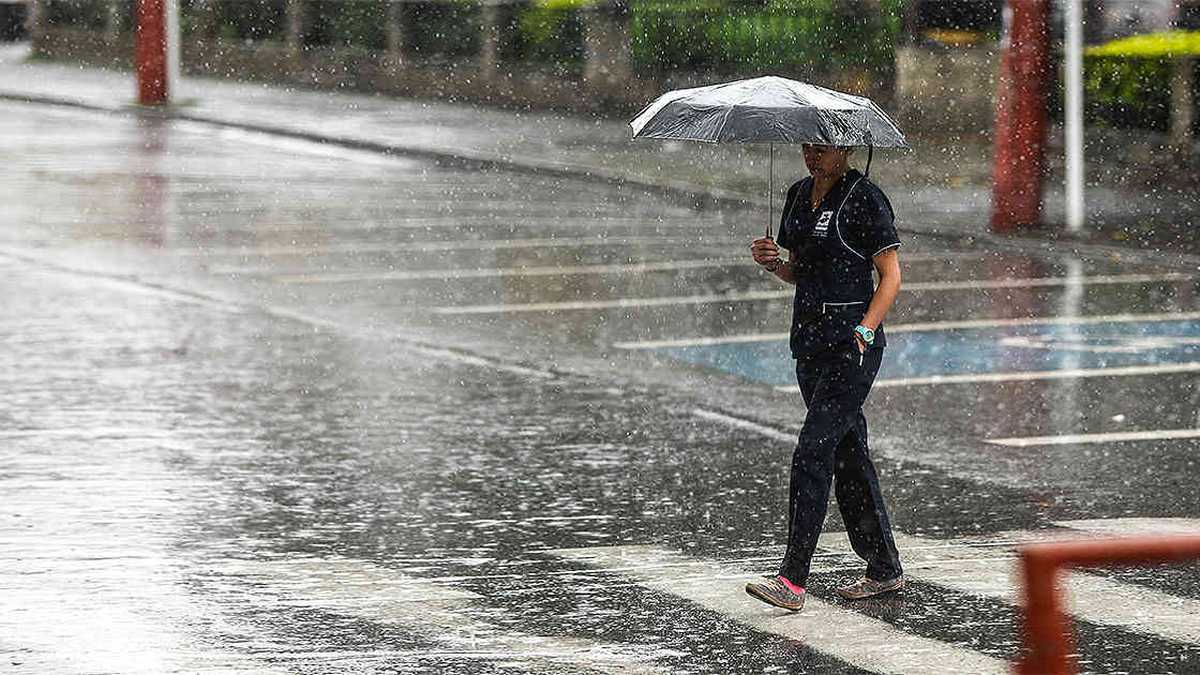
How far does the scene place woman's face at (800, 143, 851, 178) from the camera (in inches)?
→ 329

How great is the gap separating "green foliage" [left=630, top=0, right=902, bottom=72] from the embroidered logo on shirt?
2199 centimetres

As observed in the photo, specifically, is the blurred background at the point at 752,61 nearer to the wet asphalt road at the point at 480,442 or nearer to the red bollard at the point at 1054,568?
the wet asphalt road at the point at 480,442

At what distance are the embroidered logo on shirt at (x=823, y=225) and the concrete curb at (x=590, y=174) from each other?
10.7 m

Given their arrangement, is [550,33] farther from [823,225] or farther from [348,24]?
[823,225]

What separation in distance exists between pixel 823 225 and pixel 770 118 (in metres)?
0.42

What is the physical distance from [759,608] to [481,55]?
90.1 ft

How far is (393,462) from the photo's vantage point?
1084 centimetres

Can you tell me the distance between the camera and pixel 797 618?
8.03 m

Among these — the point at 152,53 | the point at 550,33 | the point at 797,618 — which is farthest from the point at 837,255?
the point at 152,53

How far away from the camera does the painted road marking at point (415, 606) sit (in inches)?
295

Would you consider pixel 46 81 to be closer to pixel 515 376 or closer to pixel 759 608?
pixel 515 376

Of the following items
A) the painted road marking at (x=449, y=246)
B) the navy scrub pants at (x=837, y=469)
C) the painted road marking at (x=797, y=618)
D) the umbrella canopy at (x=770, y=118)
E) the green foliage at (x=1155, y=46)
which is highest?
the umbrella canopy at (x=770, y=118)

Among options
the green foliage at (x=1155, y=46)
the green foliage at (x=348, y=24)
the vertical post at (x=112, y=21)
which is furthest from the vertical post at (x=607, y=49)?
the vertical post at (x=112, y=21)

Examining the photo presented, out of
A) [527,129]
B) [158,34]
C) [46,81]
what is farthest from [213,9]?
[527,129]
